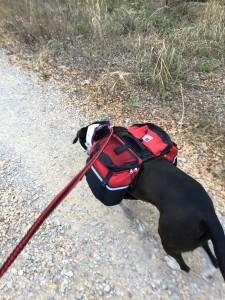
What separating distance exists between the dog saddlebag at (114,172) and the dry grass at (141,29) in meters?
1.94

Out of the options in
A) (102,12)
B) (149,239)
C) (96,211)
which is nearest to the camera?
(149,239)

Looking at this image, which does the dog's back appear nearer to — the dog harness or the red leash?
the dog harness

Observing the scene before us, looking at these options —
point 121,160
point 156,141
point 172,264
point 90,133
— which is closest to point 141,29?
point 90,133

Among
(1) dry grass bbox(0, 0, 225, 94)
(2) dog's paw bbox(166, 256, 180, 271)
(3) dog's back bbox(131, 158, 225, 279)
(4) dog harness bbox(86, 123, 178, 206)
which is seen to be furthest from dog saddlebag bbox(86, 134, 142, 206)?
(1) dry grass bbox(0, 0, 225, 94)

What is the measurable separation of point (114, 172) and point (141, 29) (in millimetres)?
3334

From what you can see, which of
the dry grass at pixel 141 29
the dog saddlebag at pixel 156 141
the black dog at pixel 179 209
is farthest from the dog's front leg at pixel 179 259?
the dry grass at pixel 141 29

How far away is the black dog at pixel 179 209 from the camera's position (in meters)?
1.79

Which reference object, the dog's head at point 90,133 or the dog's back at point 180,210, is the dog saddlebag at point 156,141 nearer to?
the dog's back at point 180,210

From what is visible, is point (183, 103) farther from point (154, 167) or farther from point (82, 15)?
point (82, 15)

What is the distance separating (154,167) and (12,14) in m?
4.36

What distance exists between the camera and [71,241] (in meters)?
2.44

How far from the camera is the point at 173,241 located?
194 cm

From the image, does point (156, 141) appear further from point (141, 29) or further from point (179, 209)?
point (141, 29)

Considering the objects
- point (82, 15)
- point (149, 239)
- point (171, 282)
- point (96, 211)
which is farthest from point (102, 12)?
point (171, 282)
